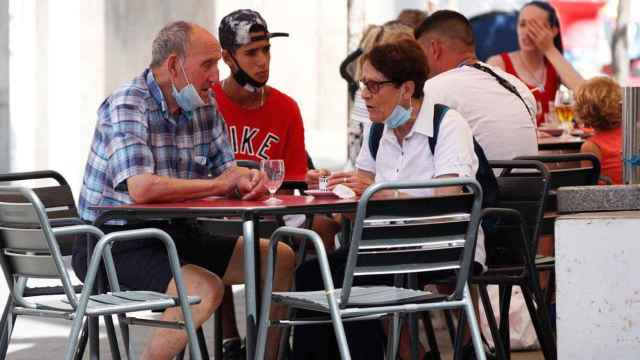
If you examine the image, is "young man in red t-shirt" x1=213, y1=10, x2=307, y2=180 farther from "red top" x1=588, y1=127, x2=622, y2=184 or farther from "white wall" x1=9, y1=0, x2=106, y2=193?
"white wall" x1=9, y1=0, x2=106, y2=193

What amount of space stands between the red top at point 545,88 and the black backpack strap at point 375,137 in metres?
3.86

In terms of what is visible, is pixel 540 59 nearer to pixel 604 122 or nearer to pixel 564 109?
pixel 564 109

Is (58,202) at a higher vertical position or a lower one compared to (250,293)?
higher

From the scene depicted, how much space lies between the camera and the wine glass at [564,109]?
8.73m

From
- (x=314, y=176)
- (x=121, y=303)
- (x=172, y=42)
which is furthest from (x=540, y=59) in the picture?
(x=121, y=303)

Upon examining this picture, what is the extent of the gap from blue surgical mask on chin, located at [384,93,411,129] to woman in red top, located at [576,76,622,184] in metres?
2.46

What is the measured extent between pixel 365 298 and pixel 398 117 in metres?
1.14

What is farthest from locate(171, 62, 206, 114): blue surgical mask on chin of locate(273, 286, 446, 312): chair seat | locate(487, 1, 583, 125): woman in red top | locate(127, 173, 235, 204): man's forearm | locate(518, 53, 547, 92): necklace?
locate(518, 53, 547, 92): necklace

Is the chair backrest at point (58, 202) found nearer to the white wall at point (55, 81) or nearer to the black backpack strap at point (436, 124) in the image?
the black backpack strap at point (436, 124)

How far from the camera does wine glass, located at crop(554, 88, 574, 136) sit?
8.73m

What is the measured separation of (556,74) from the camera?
8.98 metres

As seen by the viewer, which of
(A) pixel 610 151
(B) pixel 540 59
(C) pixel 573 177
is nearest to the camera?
(C) pixel 573 177

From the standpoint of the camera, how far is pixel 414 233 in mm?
3877

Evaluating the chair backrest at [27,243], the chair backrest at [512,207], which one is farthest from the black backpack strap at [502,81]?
the chair backrest at [27,243]
